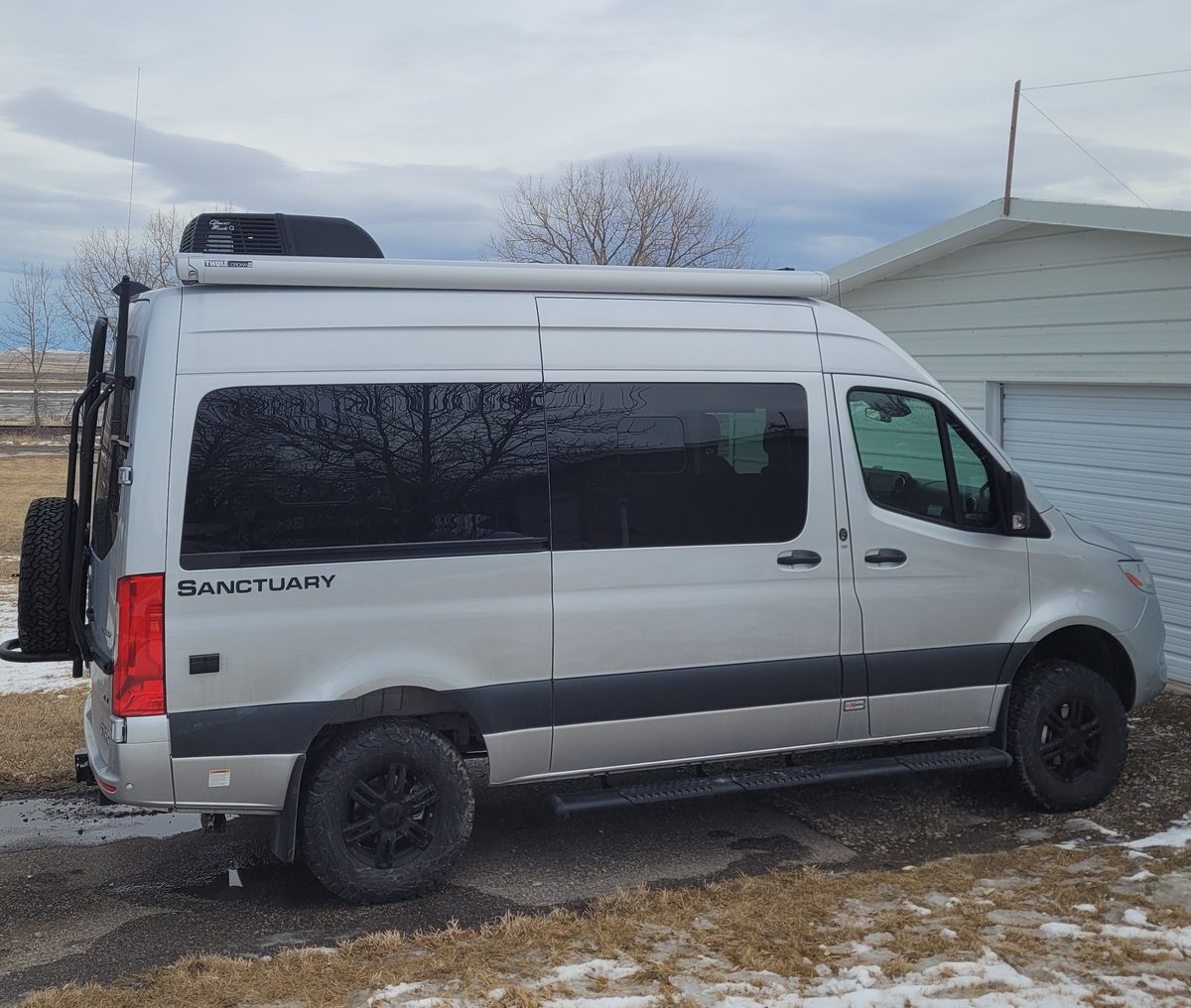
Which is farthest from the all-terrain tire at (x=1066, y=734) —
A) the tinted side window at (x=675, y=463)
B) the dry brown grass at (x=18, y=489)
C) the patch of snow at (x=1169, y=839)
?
the dry brown grass at (x=18, y=489)

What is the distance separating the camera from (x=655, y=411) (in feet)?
18.3

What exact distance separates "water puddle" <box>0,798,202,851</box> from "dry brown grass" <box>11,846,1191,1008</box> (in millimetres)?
1893

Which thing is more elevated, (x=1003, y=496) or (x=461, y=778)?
(x=1003, y=496)

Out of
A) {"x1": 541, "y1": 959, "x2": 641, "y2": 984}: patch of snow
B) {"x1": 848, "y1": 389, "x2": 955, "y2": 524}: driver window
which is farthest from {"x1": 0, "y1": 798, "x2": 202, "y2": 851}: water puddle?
{"x1": 848, "y1": 389, "x2": 955, "y2": 524}: driver window

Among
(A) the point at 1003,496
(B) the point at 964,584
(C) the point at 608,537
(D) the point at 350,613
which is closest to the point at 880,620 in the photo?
(B) the point at 964,584

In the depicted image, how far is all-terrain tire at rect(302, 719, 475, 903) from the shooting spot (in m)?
5.07

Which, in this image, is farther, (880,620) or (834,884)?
(880,620)

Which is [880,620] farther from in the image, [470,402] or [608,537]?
[470,402]

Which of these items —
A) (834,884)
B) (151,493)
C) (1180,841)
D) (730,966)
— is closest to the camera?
(730,966)

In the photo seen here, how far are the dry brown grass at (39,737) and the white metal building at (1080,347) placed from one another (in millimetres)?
7273

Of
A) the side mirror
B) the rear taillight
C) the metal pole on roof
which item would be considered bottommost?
the rear taillight

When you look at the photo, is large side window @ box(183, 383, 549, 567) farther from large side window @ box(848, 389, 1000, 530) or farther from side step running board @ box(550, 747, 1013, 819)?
large side window @ box(848, 389, 1000, 530)

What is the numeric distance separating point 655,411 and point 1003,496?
1.88 m

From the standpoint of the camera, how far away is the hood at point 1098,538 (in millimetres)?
6461
